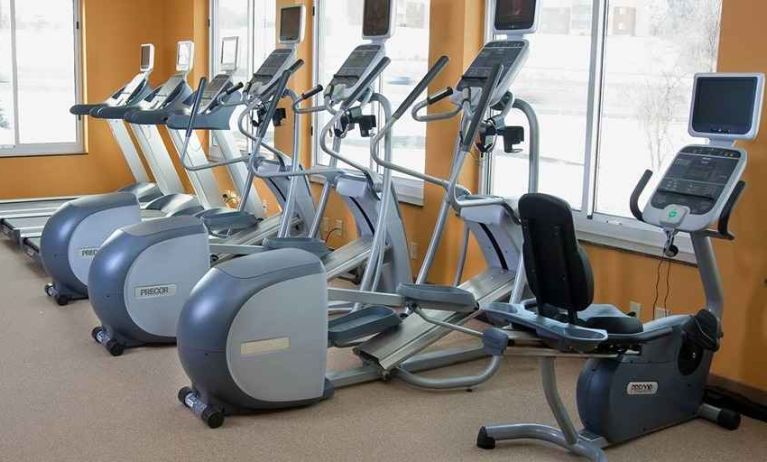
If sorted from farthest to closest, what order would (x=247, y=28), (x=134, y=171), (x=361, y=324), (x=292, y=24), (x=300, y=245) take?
(x=134, y=171) → (x=247, y=28) → (x=292, y=24) → (x=300, y=245) → (x=361, y=324)

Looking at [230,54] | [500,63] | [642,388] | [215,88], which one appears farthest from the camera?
[230,54]

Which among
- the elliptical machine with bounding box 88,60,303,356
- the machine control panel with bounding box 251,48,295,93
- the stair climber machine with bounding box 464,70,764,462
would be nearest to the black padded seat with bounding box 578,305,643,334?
the stair climber machine with bounding box 464,70,764,462

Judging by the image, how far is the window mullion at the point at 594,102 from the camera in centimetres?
513

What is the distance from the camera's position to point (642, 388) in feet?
12.6

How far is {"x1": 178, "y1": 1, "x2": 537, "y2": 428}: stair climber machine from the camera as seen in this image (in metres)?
3.98

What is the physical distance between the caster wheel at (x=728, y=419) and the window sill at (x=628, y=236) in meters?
0.80

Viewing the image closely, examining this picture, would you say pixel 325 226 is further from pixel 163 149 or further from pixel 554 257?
pixel 554 257

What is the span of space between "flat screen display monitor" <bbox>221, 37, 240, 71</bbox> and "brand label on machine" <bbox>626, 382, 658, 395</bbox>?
463 cm

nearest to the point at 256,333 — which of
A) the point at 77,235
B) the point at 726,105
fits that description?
the point at 726,105

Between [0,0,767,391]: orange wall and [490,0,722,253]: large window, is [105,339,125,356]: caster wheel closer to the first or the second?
[0,0,767,391]: orange wall

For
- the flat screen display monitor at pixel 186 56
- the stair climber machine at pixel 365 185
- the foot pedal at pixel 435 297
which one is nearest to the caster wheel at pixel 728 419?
the foot pedal at pixel 435 297

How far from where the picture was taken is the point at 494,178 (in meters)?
6.00

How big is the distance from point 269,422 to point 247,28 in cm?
546

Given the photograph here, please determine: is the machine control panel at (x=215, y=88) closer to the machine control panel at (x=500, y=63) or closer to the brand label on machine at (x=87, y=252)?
the brand label on machine at (x=87, y=252)
